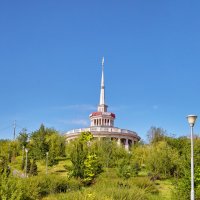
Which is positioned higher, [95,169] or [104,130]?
[104,130]

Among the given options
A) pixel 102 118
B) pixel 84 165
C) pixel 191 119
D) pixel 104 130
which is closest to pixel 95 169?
pixel 84 165

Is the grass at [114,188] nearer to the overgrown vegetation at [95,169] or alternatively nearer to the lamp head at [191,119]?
the overgrown vegetation at [95,169]

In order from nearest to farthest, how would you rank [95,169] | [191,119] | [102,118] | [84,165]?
[191,119]
[84,165]
[95,169]
[102,118]

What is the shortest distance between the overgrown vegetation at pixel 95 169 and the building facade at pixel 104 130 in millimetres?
4952

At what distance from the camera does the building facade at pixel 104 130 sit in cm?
7838

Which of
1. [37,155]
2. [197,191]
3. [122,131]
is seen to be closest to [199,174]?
[197,191]

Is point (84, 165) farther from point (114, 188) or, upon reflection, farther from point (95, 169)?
point (114, 188)

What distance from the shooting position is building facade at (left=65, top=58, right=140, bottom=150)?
7838cm

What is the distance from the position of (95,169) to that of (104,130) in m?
30.0

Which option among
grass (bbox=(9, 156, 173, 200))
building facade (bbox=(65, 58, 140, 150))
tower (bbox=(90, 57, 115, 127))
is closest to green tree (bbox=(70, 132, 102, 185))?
grass (bbox=(9, 156, 173, 200))

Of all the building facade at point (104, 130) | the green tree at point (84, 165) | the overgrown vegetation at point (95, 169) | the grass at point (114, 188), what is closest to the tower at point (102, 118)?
the building facade at point (104, 130)

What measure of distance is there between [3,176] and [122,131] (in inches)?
2371

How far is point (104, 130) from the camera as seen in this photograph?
78.6 meters

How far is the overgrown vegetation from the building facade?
4952 millimetres
